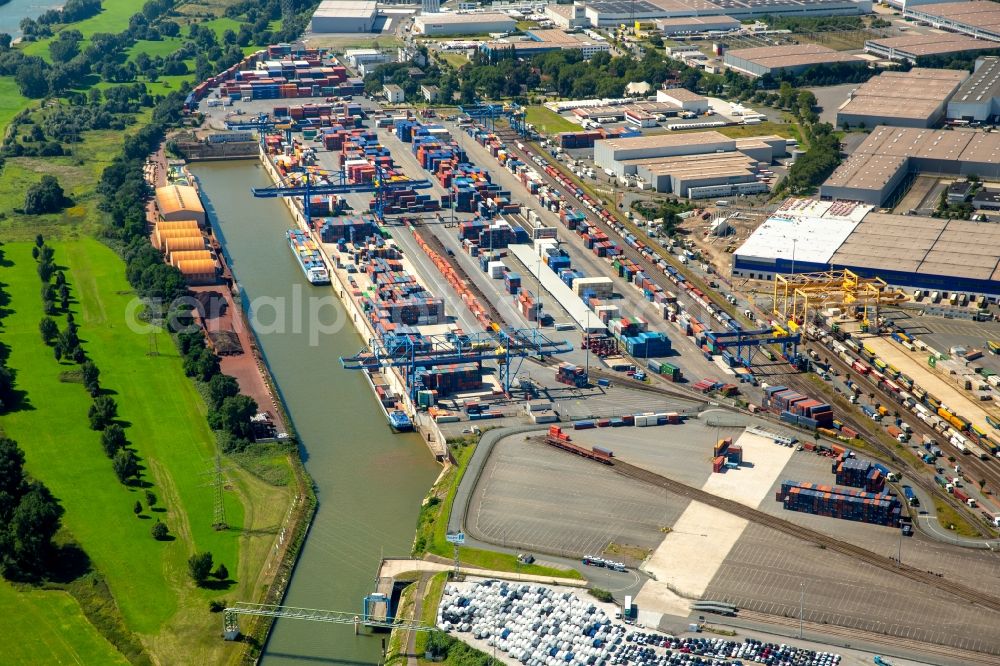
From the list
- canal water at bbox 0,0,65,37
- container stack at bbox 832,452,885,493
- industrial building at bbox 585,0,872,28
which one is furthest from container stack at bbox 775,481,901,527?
canal water at bbox 0,0,65,37

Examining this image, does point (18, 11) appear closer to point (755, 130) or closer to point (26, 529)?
point (755, 130)

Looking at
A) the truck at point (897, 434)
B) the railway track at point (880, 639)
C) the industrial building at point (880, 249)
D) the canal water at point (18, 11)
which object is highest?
the railway track at point (880, 639)

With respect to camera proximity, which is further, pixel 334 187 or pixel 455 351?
pixel 334 187

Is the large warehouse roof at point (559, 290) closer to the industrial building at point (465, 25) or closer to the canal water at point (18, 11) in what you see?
the industrial building at point (465, 25)

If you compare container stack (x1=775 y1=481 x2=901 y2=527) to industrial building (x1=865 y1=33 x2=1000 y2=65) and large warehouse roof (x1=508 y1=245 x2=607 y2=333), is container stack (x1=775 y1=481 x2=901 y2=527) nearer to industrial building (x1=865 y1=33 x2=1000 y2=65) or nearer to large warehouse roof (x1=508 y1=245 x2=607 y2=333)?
large warehouse roof (x1=508 y1=245 x2=607 y2=333)

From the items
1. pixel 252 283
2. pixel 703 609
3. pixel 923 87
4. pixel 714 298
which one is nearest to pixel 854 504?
pixel 703 609

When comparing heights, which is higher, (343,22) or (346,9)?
(346,9)

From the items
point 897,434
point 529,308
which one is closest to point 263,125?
point 529,308

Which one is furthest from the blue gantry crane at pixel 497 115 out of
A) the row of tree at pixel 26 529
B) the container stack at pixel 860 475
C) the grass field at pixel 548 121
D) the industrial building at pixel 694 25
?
the row of tree at pixel 26 529
